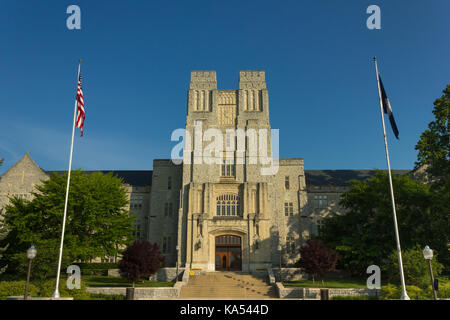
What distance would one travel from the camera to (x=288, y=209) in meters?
47.1

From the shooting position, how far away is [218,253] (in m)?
41.4

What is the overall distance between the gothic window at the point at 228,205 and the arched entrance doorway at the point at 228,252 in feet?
9.09

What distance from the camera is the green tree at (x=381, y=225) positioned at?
32.7 meters

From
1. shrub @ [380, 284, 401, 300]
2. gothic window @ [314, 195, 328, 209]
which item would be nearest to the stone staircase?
shrub @ [380, 284, 401, 300]

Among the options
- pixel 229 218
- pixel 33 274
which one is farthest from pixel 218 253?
pixel 33 274

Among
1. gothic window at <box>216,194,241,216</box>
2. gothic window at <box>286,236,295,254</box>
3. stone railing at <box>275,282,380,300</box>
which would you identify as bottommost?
stone railing at <box>275,282,380,300</box>

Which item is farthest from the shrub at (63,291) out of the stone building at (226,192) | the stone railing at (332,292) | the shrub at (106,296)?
the stone railing at (332,292)

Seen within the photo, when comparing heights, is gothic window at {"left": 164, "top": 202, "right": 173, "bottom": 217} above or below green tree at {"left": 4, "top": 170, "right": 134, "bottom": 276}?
above

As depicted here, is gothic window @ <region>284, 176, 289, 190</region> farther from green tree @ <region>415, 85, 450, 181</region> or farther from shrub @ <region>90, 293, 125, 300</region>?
shrub @ <region>90, 293, 125, 300</region>

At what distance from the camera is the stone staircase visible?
29562 millimetres

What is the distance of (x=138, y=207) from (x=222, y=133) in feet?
54.2

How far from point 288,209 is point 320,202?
19.1 ft

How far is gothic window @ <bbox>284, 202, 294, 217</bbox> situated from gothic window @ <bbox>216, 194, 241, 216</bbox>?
808 centimetres
